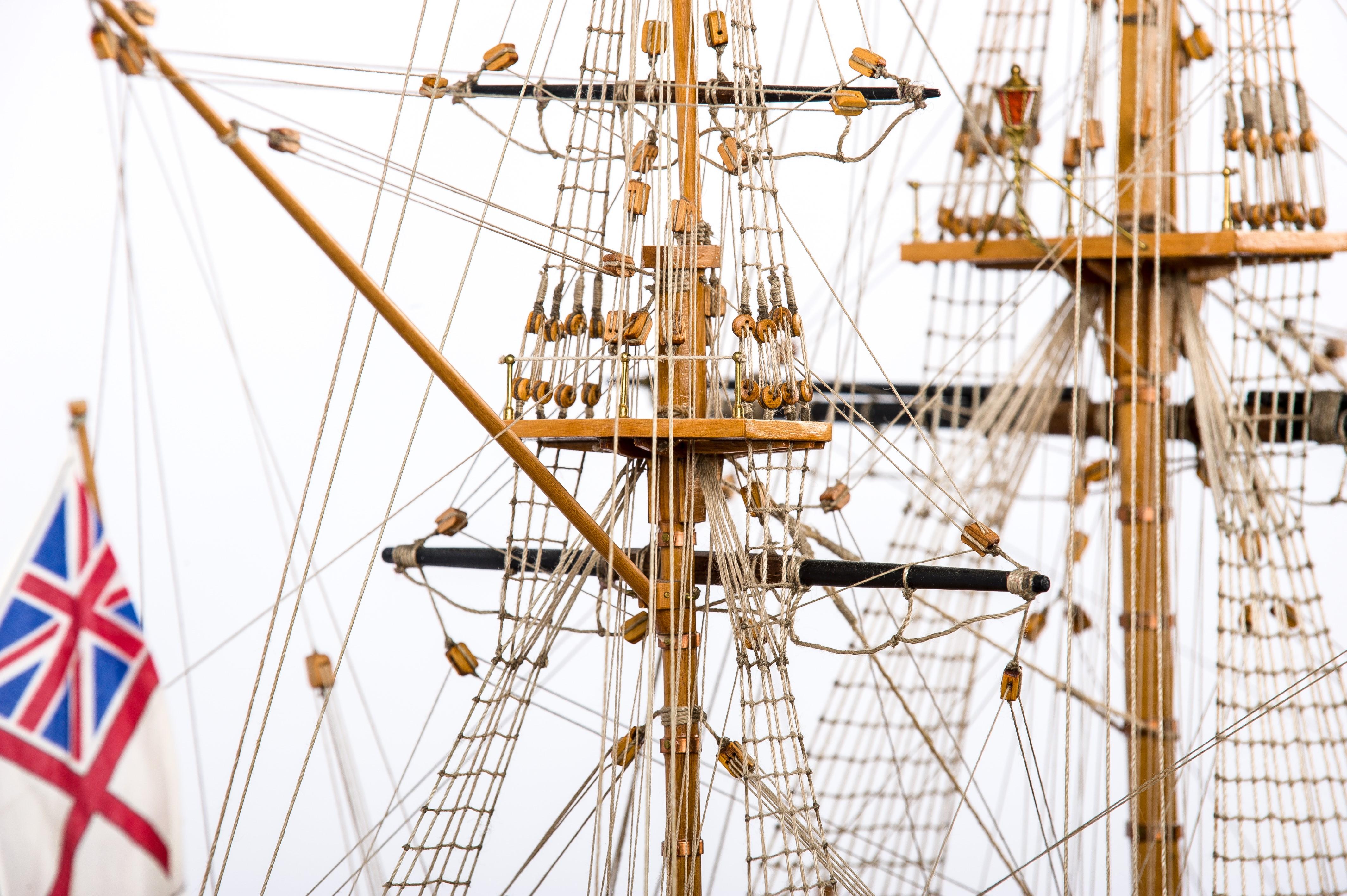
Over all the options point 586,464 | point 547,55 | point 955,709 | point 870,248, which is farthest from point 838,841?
point 547,55

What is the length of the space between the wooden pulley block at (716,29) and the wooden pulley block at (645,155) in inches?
10.4

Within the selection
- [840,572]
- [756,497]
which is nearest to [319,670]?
[756,497]

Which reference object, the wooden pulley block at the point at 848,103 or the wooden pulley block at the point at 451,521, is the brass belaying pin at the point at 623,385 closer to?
the wooden pulley block at the point at 451,521

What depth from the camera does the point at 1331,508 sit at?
641cm

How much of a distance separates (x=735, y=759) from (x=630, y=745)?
241mm

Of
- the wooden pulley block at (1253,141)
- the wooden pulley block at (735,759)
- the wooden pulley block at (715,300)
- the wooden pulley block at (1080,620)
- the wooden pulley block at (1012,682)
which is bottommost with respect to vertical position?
the wooden pulley block at (735,759)

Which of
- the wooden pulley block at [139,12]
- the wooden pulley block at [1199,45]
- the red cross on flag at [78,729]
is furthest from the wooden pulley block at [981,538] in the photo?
the wooden pulley block at [1199,45]

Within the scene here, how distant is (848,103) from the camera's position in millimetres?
3881

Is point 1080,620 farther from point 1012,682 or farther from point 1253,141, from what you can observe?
point 1012,682

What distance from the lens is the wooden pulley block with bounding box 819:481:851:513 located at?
187 inches

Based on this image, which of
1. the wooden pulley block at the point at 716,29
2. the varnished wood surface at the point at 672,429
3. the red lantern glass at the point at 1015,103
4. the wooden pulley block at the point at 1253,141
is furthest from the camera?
the wooden pulley block at the point at 1253,141

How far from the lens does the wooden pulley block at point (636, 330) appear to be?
377cm

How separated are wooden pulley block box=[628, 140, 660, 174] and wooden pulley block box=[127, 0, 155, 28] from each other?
1185 millimetres

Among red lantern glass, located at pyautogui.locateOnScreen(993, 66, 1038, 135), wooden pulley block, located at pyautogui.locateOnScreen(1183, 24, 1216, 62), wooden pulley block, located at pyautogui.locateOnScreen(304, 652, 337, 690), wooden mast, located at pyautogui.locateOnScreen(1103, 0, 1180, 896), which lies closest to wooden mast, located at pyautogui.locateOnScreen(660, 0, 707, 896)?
wooden pulley block, located at pyautogui.locateOnScreen(304, 652, 337, 690)
